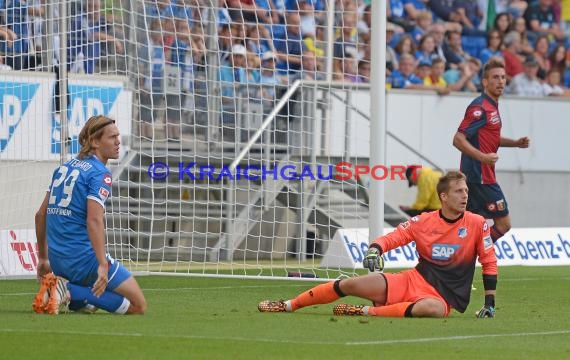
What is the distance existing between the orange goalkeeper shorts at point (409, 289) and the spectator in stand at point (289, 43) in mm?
7608

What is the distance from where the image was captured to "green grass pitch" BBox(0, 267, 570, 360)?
7938 millimetres

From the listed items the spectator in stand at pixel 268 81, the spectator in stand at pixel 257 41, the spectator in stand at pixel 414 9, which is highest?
the spectator in stand at pixel 414 9

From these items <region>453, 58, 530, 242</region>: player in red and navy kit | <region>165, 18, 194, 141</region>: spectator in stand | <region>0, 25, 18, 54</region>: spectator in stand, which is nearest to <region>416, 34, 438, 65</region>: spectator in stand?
<region>165, 18, 194, 141</region>: spectator in stand

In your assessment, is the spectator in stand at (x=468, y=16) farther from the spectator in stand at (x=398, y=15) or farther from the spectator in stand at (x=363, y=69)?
the spectator in stand at (x=363, y=69)

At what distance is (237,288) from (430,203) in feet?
26.5

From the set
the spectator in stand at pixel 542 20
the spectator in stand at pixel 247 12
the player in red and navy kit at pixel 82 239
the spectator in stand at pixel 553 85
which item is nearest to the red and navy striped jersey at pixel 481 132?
the spectator in stand at pixel 247 12

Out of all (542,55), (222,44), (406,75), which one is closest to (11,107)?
(222,44)

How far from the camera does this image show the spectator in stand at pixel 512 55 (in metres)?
26.5

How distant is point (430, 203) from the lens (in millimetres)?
22141

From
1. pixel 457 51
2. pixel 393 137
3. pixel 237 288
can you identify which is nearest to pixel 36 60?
pixel 237 288

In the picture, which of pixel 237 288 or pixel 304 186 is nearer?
pixel 237 288

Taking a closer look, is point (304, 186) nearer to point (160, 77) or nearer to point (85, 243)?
point (160, 77)

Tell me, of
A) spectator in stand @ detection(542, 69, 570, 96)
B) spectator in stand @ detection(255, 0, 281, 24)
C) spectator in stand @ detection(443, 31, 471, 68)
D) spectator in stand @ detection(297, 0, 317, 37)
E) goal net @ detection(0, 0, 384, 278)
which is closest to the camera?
goal net @ detection(0, 0, 384, 278)

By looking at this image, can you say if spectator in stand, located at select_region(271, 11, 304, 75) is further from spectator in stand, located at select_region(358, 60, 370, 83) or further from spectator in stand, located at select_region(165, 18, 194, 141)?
spectator in stand, located at select_region(358, 60, 370, 83)
